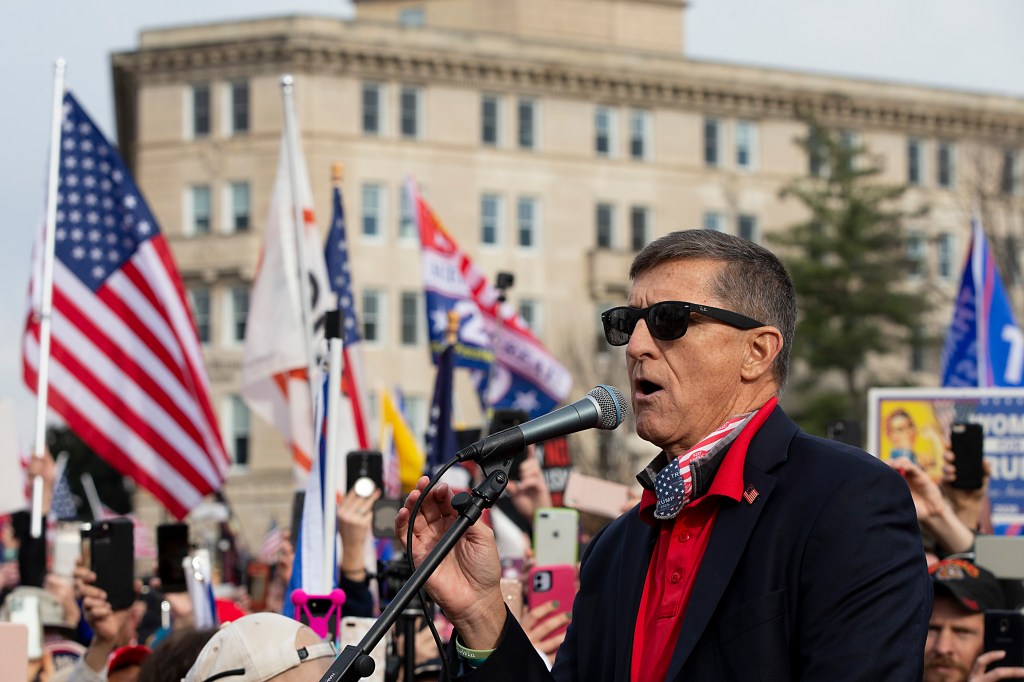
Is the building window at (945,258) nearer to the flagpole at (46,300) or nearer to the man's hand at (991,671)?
the flagpole at (46,300)

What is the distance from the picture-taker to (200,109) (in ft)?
192

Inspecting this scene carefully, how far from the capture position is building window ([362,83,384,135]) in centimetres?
5850

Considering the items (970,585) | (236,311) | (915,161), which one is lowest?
(970,585)

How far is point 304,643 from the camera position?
4617 mm

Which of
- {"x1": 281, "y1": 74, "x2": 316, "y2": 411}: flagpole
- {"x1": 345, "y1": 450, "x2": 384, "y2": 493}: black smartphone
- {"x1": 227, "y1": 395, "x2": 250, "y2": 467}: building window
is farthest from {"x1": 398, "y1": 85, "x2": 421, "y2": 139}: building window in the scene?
{"x1": 345, "y1": 450, "x2": 384, "y2": 493}: black smartphone

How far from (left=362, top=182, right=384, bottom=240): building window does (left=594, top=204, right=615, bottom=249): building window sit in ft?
25.8

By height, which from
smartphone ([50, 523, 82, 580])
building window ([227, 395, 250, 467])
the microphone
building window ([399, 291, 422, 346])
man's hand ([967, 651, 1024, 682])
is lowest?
building window ([227, 395, 250, 467])

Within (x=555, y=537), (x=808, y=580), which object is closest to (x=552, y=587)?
(x=555, y=537)

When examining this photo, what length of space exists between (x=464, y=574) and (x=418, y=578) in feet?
0.98

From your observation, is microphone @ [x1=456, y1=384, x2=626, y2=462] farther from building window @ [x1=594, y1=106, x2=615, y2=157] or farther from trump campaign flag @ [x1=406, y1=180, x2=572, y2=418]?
building window @ [x1=594, y1=106, x2=615, y2=157]

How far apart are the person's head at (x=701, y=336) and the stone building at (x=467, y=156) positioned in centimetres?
4884

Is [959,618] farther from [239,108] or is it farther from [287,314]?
[239,108]

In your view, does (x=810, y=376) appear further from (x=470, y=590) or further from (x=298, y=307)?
(x=470, y=590)

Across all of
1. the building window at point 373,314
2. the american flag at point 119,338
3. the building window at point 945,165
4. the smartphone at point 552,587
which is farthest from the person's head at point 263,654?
the building window at point 945,165
